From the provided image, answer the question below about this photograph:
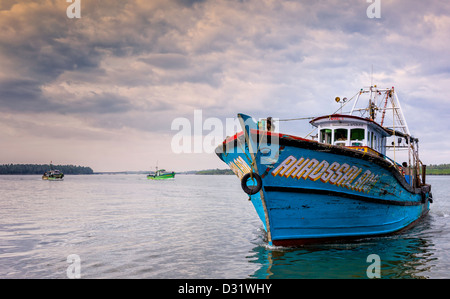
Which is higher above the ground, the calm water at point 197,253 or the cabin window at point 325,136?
the cabin window at point 325,136

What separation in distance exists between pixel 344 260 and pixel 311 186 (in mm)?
2146

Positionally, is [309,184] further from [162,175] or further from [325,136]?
[162,175]

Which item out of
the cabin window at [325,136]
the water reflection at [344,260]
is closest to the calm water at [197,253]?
the water reflection at [344,260]

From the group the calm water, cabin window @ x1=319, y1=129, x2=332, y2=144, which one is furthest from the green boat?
cabin window @ x1=319, y1=129, x2=332, y2=144

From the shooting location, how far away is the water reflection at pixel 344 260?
7727 mm

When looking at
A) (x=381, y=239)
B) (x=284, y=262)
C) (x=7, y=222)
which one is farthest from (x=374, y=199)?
(x=7, y=222)

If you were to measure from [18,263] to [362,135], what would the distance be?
12.0m

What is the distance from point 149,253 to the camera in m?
9.79

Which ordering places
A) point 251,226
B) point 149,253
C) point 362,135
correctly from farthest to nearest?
point 251,226
point 362,135
point 149,253

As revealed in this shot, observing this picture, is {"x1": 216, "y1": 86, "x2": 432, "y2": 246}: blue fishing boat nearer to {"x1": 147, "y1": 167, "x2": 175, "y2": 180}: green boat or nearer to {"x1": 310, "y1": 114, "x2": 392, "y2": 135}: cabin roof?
{"x1": 310, "y1": 114, "x2": 392, "y2": 135}: cabin roof

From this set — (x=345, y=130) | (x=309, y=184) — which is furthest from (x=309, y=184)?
(x=345, y=130)

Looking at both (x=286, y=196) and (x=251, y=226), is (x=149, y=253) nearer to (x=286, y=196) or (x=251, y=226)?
(x=286, y=196)

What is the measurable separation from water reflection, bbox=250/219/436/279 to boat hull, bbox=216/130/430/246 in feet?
1.08

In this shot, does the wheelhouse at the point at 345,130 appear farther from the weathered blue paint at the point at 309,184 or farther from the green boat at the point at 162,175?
the green boat at the point at 162,175
